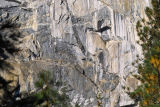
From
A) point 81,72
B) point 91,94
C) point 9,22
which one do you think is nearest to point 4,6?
point 81,72

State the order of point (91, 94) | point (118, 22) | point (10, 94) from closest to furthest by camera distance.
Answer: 1. point (10, 94)
2. point (91, 94)
3. point (118, 22)

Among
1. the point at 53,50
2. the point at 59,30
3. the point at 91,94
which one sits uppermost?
the point at 59,30

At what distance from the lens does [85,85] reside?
2694cm

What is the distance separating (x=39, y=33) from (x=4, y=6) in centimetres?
427

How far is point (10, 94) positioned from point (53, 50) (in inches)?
924

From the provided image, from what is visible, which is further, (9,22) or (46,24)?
(46,24)

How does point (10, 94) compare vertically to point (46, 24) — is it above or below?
below

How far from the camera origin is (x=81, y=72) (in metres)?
27.3

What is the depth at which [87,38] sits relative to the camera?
94.9 ft

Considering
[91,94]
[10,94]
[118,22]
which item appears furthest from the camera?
[118,22]

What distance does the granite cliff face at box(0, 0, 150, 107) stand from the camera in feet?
90.3

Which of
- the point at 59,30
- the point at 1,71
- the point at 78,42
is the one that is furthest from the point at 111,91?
the point at 1,71

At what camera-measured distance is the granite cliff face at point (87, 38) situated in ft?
90.3

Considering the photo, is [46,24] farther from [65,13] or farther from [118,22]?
[118,22]
